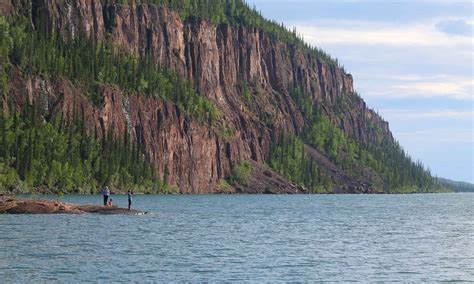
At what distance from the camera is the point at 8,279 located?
55.6m

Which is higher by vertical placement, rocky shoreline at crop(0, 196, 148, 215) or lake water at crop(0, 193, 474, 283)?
rocky shoreline at crop(0, 196, 148, 215)

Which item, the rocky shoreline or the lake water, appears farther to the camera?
the rocky shoreline

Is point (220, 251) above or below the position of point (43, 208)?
below

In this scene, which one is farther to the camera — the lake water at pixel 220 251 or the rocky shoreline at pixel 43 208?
the rocky shoreline at pixel 43 208

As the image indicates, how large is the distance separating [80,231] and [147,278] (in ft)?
106

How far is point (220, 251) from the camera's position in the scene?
Result: 251ft

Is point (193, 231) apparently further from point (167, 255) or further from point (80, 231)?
point (167, 255)

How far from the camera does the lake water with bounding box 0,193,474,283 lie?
61.3 m

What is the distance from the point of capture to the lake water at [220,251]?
61.3m

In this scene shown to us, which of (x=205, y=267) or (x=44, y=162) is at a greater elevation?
(x=44, y=162)

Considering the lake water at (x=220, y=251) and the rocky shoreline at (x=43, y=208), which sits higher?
the rocky shoreline at (x=43, y=208)

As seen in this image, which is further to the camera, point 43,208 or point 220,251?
point 43,208

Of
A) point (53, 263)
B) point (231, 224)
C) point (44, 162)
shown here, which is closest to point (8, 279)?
point (53, 263)

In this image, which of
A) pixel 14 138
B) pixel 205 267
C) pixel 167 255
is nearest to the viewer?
pixel 205 267
